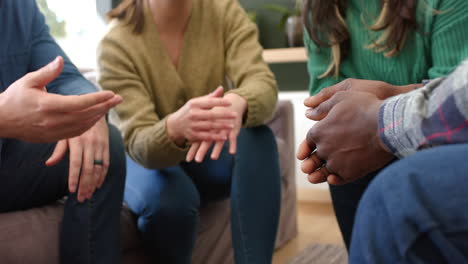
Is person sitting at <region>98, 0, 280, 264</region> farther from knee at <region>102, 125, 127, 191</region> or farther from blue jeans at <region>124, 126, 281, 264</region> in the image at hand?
knee at <region>102, 125, 127, 191</region>

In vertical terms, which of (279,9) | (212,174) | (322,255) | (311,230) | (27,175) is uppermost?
(27,175)

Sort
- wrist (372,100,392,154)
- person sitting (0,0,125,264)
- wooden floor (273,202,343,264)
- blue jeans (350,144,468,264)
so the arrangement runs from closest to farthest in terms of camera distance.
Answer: blue jeans (350,144,468,264) < wrist (372,100,392,154) < person sitting (0,0,125,264) < wooden floor (273,202,343,264)

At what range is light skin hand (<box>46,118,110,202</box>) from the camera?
0.93 m

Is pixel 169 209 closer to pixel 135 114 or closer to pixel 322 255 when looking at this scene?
pixel 135 114

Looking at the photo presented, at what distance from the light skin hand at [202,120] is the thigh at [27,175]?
0.84 ft

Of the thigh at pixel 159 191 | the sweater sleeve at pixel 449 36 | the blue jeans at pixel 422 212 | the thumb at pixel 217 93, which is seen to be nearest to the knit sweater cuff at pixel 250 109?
the thumb at pixel 217 93

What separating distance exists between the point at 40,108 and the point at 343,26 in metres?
0.63

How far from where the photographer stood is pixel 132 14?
1.36 m

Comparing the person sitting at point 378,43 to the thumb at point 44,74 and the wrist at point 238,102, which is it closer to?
the wrist at point 238,102

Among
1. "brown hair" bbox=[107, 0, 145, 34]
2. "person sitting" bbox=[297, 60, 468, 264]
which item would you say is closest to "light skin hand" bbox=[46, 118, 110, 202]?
"brown hair" bbox=[107, 0, 145, 34]

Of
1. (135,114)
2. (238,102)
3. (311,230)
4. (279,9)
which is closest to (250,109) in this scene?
(238,102)

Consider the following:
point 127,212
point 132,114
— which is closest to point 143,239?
point 127,212

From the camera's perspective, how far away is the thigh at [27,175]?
946 millimetres

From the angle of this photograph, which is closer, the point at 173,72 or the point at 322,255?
the point at 173,72
